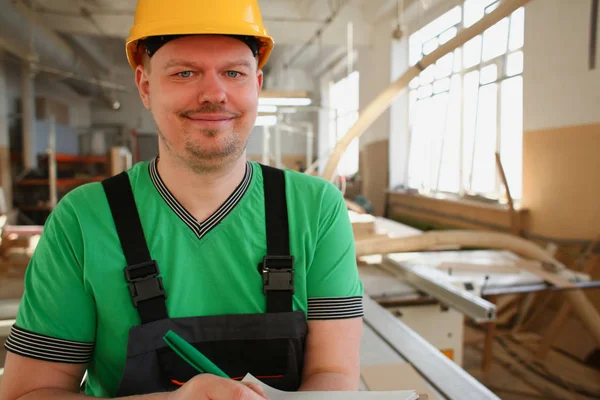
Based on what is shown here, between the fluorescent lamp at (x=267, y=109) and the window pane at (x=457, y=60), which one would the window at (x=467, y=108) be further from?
the fluorescent lamp at (x=267, y=109)

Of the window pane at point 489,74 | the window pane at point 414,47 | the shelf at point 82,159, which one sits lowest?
the shelf at point 82,159

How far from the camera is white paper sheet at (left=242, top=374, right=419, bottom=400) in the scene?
31.1 inches

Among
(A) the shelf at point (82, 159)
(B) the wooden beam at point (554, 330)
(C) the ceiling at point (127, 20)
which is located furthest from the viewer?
(A) the shelf at point (82, 159)

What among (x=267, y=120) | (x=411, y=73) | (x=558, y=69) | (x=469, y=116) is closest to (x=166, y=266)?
(x=411, y=73)

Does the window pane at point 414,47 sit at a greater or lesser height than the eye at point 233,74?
greater

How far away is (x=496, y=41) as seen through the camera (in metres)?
5.24

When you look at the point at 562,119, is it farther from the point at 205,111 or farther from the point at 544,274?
the point at 205,111

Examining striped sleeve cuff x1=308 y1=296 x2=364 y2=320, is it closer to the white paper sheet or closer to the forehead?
the white paper sheet

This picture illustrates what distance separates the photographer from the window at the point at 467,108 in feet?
15.9

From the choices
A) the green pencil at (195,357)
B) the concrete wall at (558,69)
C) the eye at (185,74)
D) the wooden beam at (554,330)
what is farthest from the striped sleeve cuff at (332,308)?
the wooden beam at (554,330)

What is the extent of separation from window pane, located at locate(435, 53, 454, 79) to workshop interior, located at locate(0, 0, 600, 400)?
36mm

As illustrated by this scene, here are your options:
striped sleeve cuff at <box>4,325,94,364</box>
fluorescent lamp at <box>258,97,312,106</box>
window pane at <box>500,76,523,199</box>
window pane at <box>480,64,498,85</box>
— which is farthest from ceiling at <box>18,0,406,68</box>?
striped sleeve cuff at <box>4,325,94,364</box>

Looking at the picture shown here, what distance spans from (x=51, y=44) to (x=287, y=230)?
774 centimetres

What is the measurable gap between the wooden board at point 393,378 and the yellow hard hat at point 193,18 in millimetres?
989
